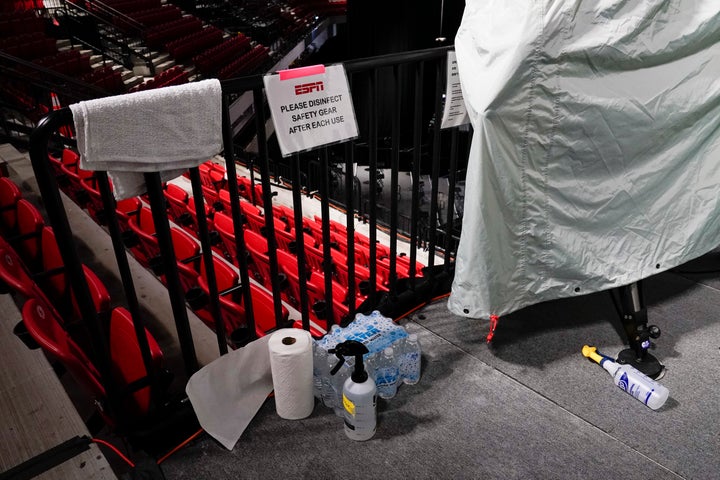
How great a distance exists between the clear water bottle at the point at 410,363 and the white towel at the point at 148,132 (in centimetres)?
92

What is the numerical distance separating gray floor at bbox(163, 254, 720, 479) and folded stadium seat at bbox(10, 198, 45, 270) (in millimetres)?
1829

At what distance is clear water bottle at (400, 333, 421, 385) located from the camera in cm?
163

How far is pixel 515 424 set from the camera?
1.47 m

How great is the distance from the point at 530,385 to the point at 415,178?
2.87 ft

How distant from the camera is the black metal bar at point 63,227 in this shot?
1020mm

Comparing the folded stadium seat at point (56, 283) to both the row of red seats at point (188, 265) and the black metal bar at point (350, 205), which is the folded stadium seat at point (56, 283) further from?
the black metal bar at point (350, 205)

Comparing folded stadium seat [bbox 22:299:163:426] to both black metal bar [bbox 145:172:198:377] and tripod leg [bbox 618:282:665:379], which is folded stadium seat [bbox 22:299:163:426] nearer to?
black metal bar [bbox 145:172:198:377]

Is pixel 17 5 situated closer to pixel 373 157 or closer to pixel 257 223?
pixel 257 223

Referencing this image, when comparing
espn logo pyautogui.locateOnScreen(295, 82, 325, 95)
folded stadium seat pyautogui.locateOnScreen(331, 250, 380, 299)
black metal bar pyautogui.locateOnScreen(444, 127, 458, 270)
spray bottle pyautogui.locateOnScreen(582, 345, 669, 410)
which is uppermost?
espn logo pyautogui.locateOnScreen(295, 82, 325, 95)

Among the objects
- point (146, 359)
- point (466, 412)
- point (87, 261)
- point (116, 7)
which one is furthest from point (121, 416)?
point (116, 7)

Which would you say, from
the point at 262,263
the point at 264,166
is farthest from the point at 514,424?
the point at 262,263

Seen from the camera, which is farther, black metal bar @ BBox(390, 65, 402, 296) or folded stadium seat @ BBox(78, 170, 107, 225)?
folded stadium seat @ BBox(78, 170, 107, 225)

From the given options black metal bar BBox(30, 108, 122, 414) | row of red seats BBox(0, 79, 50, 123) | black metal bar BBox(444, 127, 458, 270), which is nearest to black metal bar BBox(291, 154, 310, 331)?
black metal bar BBox(30, 108, 122, 414)

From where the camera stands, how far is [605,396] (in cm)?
156
